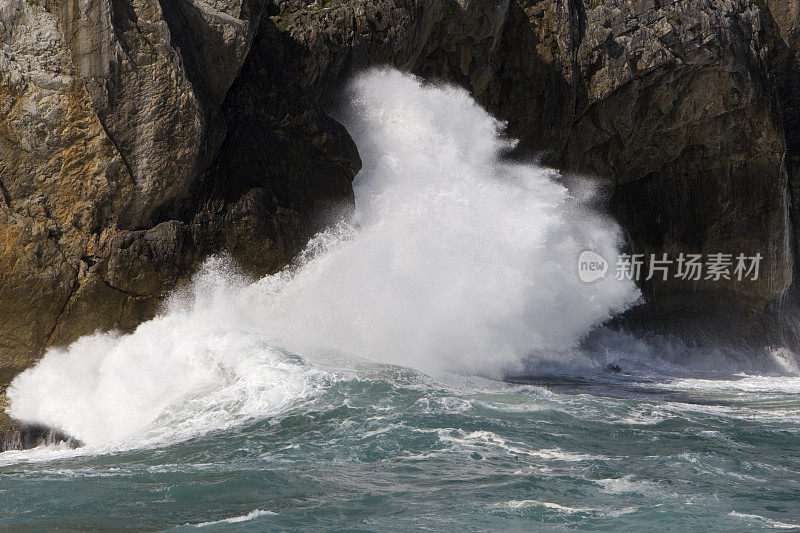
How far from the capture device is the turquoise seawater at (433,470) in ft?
17.9

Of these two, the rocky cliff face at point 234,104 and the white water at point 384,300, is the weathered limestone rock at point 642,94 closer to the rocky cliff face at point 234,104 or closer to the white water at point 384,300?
the rocky cliff face at point 234,104

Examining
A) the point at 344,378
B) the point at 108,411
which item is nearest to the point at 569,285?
the point at 344,378

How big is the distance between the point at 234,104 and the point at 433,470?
6.48 m

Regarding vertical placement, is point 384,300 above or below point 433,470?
above

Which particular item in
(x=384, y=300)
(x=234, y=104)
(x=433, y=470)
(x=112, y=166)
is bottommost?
(x=433, y=470)

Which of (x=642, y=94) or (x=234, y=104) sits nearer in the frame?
(x=234, y=104)

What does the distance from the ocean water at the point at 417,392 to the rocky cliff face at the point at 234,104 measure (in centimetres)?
49

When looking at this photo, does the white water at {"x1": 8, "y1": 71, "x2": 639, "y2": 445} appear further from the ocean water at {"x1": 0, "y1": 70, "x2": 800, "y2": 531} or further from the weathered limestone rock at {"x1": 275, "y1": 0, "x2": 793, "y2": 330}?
A: the weathered limestone rock at {"x1": 275, "y1": 0, "x2": 793, "y2": 330}

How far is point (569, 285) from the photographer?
1502 cm

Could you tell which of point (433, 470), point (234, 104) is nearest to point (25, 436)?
point (234, 104)

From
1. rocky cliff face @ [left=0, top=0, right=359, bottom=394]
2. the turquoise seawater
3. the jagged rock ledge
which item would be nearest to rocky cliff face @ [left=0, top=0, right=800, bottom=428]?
rocky cliff face @ [left=0, top=0, right=359, bottom=394]

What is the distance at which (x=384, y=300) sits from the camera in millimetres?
12133

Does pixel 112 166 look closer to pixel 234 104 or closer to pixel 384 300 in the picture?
pixel 234 104

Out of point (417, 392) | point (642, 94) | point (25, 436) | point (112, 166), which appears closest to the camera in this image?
point (417, 392)
